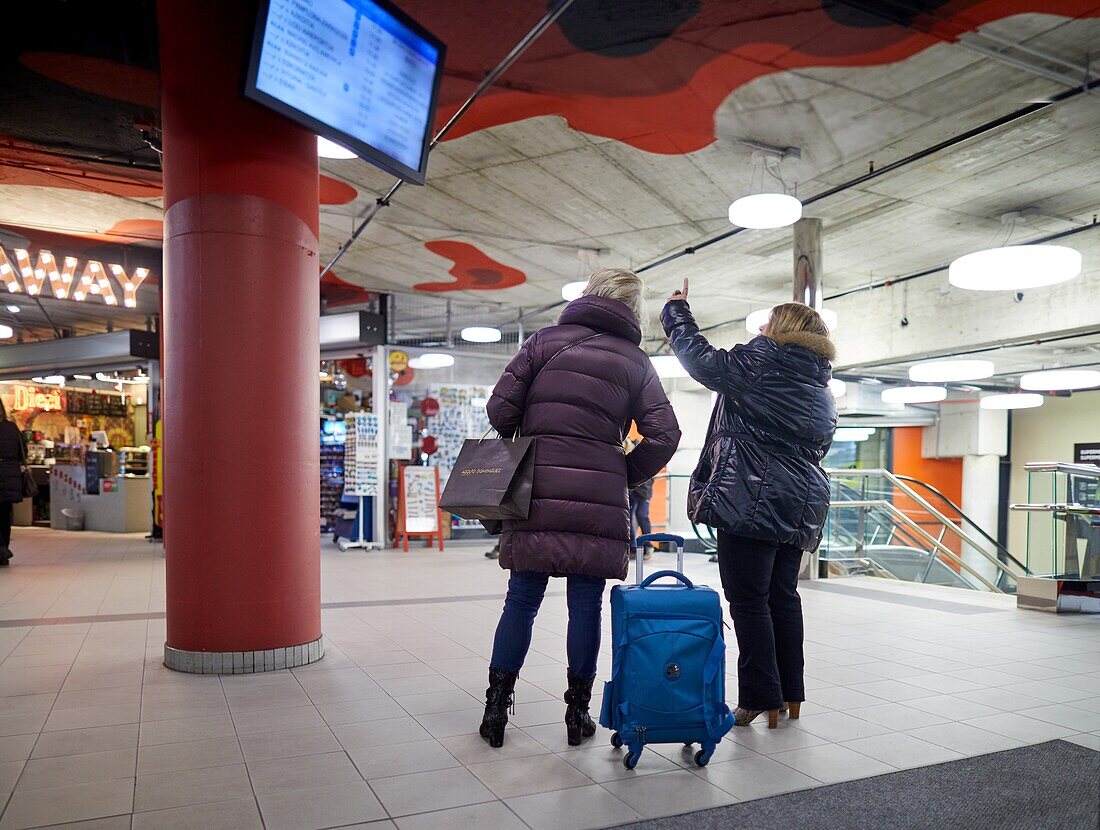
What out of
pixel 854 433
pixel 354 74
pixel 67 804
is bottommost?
pixel 67 804

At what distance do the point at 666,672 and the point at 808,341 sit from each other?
1295mm

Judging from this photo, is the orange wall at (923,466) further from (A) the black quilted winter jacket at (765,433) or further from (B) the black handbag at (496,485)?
(B) the black handbag at (496,485)

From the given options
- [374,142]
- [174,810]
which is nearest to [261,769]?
[174,810]

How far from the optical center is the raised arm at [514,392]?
273 cm

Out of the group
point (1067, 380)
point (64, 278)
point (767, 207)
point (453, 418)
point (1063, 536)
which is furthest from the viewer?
point (453, 418)

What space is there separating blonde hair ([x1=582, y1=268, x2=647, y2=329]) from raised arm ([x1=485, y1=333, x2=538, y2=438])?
0.29 metres

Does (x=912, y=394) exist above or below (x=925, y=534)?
above

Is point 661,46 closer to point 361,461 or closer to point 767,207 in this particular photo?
point 767,207

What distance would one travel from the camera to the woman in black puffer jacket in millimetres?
2887

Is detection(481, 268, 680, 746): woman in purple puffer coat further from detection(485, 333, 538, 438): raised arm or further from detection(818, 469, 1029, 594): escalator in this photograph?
detection(818, 469, 1029, 594): escalator

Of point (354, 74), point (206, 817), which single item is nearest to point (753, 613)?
point (206, 817)

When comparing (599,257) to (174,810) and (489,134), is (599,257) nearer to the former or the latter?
(489,134)

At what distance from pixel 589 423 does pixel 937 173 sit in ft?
16.0

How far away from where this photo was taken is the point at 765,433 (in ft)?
9.69
